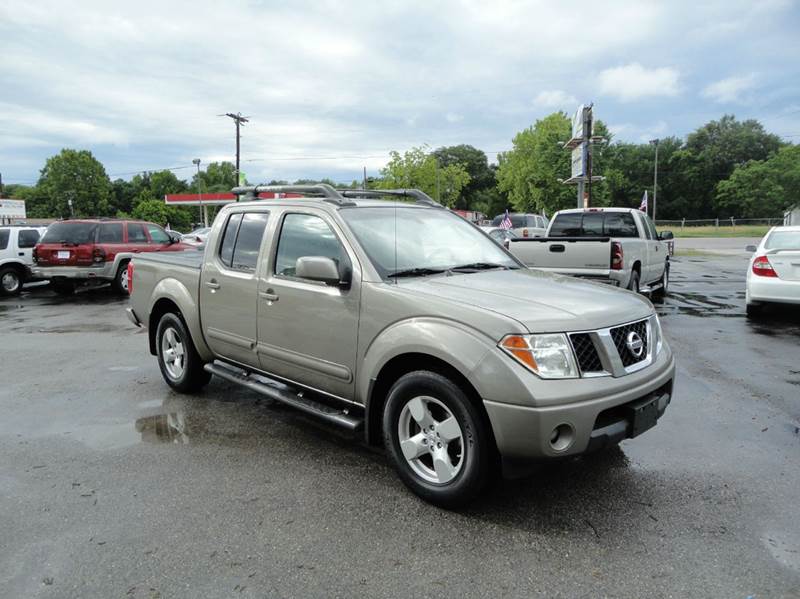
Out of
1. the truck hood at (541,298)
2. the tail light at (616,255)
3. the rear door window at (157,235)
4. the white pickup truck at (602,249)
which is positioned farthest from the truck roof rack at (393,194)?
the rear door window at (157,235)

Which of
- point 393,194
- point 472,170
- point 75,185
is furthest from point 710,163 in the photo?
point 75,185

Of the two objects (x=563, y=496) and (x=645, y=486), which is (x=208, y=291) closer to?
(x=563, y=496)

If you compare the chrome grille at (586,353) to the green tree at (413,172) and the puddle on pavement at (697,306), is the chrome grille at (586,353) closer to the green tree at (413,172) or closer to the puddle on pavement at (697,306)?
the puddle on pavement at (697,306)

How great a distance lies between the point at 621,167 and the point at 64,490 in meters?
94.4

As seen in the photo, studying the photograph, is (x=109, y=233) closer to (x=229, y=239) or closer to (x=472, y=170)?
(x=229, y=239)

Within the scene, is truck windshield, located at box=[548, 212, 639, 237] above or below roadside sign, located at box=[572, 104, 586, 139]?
below

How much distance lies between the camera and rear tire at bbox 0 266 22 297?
1466cm

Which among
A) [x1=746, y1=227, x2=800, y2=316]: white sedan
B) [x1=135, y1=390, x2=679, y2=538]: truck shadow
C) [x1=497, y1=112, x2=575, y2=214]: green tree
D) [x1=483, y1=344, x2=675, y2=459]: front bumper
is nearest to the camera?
[x1=483, y1=344, x2=675, y2=459]: front bumper

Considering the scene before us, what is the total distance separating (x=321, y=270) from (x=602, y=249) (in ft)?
20.9

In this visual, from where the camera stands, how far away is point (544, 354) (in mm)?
3029

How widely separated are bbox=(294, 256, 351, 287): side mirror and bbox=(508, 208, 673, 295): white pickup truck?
182 inches

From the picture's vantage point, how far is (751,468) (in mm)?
3877

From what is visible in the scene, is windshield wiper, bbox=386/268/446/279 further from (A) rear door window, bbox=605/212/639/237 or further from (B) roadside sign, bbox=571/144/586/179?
(B) roadside sign, bbox=571/144/586/179

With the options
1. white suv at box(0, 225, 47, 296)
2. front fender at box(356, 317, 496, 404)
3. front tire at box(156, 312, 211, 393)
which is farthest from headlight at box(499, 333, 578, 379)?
white suv at box(0, 225, 47, 296)
